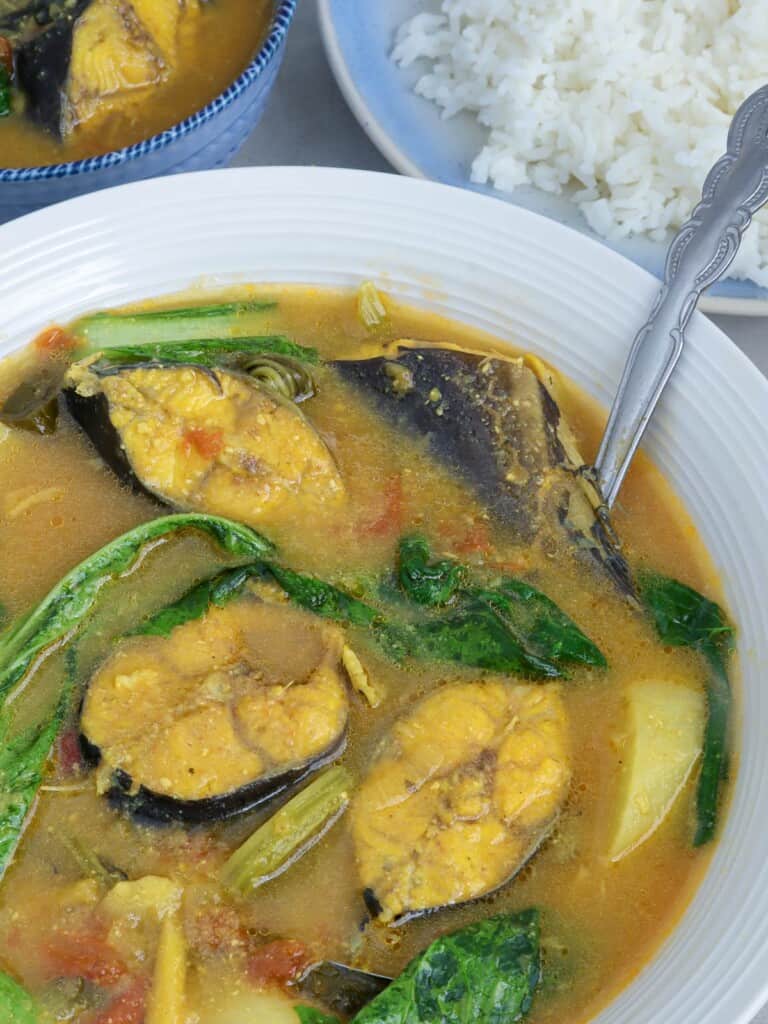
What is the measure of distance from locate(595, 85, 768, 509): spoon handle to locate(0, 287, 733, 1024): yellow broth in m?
0.12

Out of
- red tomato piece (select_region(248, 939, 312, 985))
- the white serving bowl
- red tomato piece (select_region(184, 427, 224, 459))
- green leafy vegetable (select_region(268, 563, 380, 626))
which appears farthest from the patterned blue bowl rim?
red tomato piece (select_region(248, 939, 312, 985))

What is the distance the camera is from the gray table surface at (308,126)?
450cm

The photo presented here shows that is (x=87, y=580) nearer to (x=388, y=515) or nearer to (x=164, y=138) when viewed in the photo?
(x=388, y=515)

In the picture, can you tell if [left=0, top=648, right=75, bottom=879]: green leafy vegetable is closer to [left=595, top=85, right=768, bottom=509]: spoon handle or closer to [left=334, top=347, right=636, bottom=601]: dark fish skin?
[left=334, top=347, right=636, bottom=601]: dark fish skin

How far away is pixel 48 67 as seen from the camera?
384 centimetres

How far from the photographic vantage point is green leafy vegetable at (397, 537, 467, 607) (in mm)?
3018

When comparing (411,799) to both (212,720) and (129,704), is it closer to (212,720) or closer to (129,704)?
(212,720)

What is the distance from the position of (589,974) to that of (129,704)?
1.23 meters

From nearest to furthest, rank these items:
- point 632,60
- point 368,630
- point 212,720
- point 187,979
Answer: point 187,979
point 212,720
point 368,630
point 632,60

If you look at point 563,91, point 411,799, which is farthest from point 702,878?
point 563,91

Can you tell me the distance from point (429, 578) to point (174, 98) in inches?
78.5

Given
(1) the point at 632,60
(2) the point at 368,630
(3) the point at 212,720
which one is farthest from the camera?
(1) the point at 632,60

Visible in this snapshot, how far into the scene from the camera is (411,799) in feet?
8.97

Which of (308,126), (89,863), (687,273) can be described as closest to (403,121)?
(308,126)
